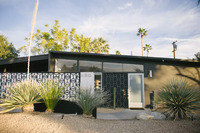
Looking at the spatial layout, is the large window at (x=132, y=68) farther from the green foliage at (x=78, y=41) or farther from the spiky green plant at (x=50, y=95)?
the green foliage at (x=78, y=41)

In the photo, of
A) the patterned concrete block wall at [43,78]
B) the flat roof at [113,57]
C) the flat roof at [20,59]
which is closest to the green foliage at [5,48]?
the flat roof at [20,59]

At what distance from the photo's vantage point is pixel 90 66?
364 inches

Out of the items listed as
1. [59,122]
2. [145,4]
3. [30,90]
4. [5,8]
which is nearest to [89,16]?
[145,4]

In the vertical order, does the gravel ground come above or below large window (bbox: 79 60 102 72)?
below

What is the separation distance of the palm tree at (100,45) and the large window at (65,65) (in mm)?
19096

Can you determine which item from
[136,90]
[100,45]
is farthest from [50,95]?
[100,45]

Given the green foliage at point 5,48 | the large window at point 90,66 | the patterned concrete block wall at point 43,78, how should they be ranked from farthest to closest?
1. the green foliage at point 5,48
2. the large window at point 90,66
3. the patterned concrete block wall at point 43,78

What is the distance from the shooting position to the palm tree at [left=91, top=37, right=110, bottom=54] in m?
28.8

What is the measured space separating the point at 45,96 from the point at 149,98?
20.2 feet

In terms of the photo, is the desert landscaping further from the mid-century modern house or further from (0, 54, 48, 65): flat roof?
(0, 54, 48, 65): flat roof

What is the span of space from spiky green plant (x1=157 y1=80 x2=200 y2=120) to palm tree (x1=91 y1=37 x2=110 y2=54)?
24331 mm

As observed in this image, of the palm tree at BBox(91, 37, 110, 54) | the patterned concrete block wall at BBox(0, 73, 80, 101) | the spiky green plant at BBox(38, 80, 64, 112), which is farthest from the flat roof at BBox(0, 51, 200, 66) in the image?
the palm tree at BBox(91, 37, 110, 54)

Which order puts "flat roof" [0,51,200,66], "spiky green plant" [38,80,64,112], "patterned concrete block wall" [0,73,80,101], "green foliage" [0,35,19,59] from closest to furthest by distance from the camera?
1. "spiky green plant" [38,80,64,112]
2. "patterned concrete block wall" [0,73,80,101]
3. "flat roof" [0,51,200,66]
4. "green foliage" [0,35,19,59]

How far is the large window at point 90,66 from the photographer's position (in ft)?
30.0
